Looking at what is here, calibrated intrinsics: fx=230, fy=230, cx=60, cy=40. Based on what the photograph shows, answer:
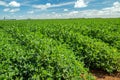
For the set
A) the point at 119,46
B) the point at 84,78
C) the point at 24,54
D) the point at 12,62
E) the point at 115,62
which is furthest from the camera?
the point at 119,46

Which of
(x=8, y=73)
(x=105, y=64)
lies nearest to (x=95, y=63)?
(x=105, y=64)

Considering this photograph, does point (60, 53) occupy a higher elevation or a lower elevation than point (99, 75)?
higher

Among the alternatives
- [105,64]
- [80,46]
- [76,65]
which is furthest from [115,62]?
[76,65]

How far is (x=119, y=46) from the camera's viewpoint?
978 cm

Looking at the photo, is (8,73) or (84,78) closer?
(8,73)

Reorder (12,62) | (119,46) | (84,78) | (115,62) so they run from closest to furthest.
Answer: (12,62) < (84,78) < (115,62) < (119,46)

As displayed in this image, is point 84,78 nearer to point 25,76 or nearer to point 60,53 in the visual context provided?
point 60,53

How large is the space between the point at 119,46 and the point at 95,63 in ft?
6.89

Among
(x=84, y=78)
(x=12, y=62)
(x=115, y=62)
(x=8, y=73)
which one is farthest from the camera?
(x=115, y=62)

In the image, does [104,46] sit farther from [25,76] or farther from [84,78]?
[25,76]

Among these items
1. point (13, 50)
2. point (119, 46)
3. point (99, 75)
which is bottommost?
point (99, 75)

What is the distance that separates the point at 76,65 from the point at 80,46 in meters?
2.60

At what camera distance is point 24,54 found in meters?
5.67

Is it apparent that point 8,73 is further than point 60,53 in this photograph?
No
